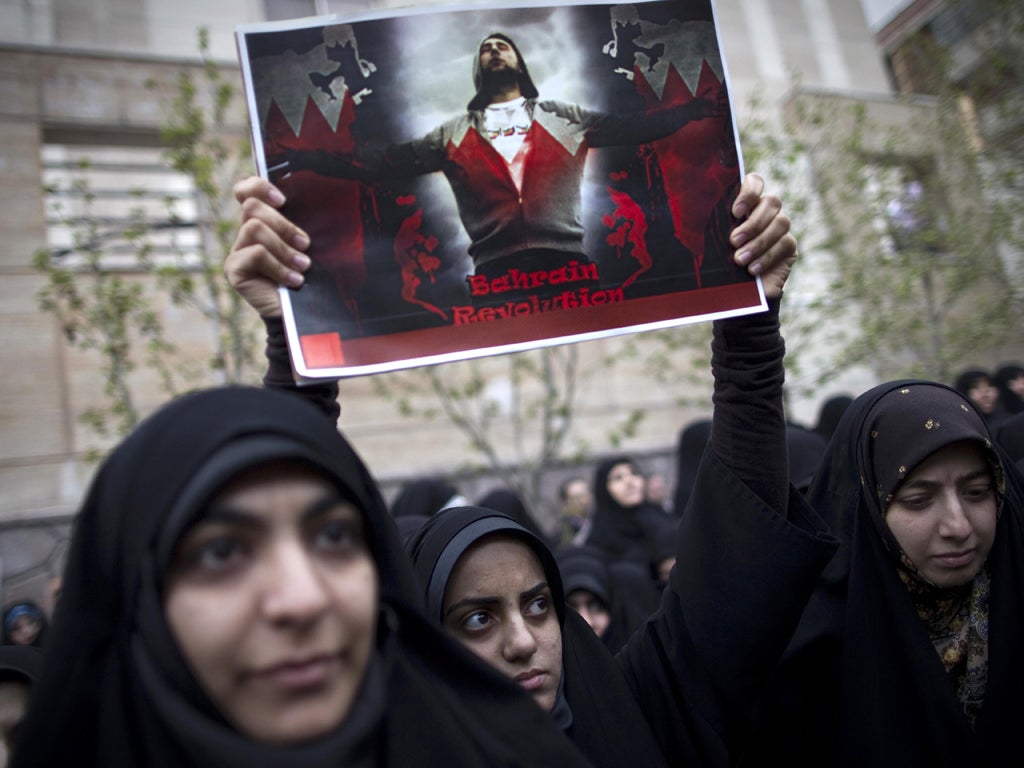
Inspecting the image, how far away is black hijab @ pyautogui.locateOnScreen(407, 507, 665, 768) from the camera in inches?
66.9

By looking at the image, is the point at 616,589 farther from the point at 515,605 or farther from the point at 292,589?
the point at 292,589

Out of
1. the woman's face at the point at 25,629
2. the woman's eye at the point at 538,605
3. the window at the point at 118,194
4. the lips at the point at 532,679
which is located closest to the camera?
the lips at the point at 532,679

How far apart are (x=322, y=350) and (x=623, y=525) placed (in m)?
4.81

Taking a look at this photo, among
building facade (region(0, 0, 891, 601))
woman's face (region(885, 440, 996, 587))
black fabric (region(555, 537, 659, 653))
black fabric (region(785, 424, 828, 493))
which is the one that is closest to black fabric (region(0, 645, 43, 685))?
woman's face (region(885, 440, 996, 587))

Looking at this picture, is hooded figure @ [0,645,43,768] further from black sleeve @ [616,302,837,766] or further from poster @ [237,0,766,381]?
black sleeve @ [616,302,837,766]

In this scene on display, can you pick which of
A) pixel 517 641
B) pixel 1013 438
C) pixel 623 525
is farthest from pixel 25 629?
pixel 1013 438

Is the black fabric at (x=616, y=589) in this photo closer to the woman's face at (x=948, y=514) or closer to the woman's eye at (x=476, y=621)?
the woman's face at (x=948, y=514)

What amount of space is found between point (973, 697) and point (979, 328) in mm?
8039

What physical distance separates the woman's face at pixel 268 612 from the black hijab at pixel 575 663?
536 millimetres

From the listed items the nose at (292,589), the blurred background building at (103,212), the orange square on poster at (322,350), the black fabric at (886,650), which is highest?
the blurred background building at (103,212)

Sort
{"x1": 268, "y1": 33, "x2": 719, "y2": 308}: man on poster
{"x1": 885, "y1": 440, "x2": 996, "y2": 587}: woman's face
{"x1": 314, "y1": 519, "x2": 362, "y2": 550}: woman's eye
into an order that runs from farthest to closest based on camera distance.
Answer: {"x1": 885, "y1": 440, "x2": 996, "y2": 587}: woman's face < {"x1": 268, "y1": 33, "x2": 719, "y2": 308}: man on poster < {"x1": 314, "y1": 519, "x2": 362, "y2": 550}: woman's eye

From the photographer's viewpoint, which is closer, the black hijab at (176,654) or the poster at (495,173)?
the black hijab at (176,654)

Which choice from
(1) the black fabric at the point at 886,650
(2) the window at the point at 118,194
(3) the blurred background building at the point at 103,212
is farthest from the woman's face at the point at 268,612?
(2) the window at the point at 118,194

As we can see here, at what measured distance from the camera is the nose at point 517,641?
1.79 metres
